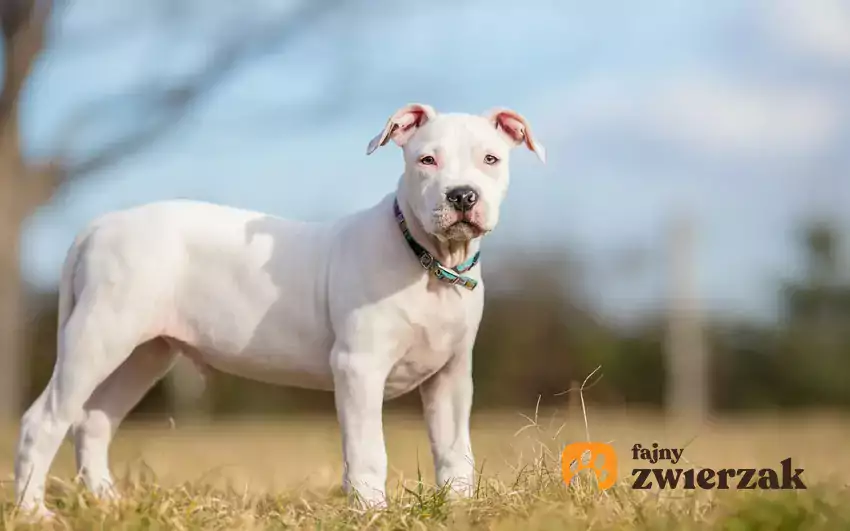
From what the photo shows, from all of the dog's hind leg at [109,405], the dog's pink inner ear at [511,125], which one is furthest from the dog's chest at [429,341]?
the dog's hind leg at [109,405]

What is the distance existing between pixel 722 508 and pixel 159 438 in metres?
9.58

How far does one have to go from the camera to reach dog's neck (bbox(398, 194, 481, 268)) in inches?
166

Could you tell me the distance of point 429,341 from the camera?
4.24 meters

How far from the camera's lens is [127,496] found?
459 centimetres

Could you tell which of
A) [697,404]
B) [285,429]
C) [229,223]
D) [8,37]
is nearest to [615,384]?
[697,404]

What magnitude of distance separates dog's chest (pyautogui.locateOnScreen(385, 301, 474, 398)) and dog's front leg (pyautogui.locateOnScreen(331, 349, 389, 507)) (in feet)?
0.57

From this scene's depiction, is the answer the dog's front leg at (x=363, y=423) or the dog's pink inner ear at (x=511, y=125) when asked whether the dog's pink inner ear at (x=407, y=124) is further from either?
the dog's front leg at (x=363, y=423)

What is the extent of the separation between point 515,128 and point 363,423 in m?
1.41

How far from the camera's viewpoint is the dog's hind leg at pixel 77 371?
4422mm

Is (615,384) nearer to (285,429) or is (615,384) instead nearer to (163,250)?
(285,429)

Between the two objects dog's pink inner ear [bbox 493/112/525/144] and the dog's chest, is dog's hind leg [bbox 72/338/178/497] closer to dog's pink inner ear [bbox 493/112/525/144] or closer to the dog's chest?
the dog's chest

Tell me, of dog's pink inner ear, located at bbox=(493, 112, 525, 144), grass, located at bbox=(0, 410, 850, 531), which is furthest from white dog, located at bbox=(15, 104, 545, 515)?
grass, located at bbox=(0, 410, 850, 531)

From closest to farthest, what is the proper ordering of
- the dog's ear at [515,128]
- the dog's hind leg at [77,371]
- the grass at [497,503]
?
the grass at [497,503]
the dog's ear at [515,128]
the dog's hind leg at [77,371]

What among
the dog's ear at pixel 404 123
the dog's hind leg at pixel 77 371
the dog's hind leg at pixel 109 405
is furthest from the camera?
the dog's hind leg at pixel 109 405
